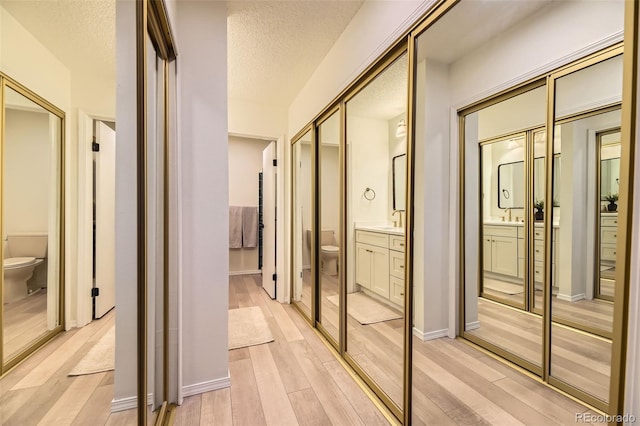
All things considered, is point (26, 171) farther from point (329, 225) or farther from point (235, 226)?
point (235, 226)

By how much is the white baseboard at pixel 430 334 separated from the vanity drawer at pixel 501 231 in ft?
1.74

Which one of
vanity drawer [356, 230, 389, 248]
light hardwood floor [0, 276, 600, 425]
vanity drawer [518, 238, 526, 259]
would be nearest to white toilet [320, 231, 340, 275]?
vanity drawer [356, 230, 389, 248]

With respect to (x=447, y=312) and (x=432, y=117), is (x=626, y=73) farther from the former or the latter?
(x=447, y=312)

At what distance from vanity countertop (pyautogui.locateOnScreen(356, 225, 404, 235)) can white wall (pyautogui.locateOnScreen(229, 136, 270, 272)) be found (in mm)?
3550

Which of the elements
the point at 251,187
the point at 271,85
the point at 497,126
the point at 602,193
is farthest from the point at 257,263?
the point at 602,193

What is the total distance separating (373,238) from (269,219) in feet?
7.08

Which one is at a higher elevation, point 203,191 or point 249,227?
point 203,191

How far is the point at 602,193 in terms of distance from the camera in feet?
2.68

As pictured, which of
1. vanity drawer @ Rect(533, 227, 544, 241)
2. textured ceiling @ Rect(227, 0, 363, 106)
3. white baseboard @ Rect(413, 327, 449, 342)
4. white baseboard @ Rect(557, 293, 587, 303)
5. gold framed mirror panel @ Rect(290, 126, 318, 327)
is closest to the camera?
white baseboard @ Rect(557, 293, 587, 303)

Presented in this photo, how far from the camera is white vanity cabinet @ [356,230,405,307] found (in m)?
1.62

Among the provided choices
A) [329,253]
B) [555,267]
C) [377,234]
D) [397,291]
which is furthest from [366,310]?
[555,267]

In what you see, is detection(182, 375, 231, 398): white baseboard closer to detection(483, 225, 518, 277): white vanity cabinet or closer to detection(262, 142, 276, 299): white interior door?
detection(483, 225, 518, 277): white vanity cabinet

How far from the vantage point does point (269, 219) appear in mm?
3805

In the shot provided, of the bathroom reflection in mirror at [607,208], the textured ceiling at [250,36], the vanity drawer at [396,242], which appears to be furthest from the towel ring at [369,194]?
the textured ceiling at [250,36]
